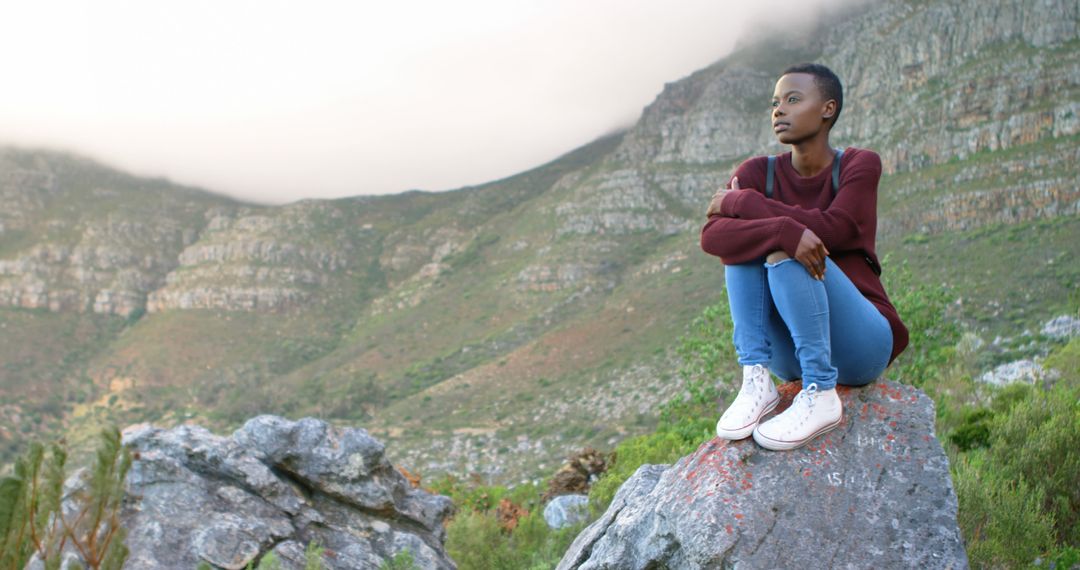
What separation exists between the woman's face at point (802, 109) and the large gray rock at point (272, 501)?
5.15m

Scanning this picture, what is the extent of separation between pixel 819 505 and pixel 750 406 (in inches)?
22.4

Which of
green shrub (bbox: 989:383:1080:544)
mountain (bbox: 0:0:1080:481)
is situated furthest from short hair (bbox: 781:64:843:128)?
mountain (bbox: 0:0:1080:481)

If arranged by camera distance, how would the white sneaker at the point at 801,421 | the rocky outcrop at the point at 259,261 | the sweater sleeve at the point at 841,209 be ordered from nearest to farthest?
the white sneaker at the point at 801,421 → the sweater sleeve at the point at 841,209 → the rocky outcrop at the point at 259,261

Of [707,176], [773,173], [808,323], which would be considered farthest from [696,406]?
[707,176]

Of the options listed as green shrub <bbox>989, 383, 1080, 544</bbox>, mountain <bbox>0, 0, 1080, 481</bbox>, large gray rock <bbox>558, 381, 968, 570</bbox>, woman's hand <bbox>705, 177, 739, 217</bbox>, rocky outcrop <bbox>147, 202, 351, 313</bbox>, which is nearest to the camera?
large gray rock <bbox>558, 381, 968, 570</bbox>

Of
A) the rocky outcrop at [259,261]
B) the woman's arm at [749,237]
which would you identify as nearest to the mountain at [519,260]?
the rocky outcrop at [259,261]

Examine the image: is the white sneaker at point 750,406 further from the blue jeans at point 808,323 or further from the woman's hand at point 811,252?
the woman's hand at point 811,252

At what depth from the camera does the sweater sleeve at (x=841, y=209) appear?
375 cm

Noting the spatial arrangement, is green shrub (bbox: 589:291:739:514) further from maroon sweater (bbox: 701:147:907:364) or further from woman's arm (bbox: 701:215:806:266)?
woman's arm (bbox: 701:215:806:266)

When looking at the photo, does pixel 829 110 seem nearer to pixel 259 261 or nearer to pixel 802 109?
pixel 802 109

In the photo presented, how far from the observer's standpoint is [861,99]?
63.2m

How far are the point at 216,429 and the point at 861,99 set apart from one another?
5964 centimetres

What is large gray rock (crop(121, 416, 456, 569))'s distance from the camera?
5945 millimetres

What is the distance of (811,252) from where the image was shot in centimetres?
349
